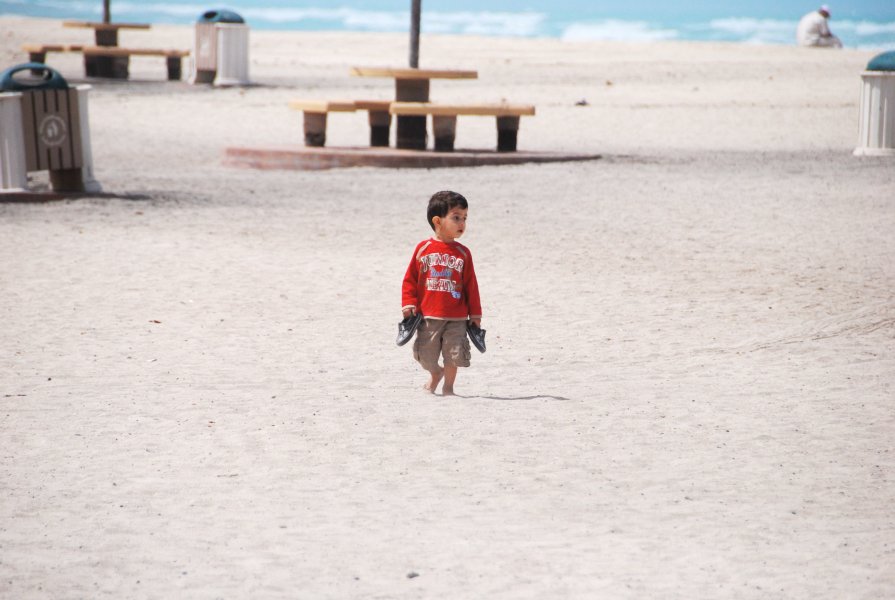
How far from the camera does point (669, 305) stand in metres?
8.10

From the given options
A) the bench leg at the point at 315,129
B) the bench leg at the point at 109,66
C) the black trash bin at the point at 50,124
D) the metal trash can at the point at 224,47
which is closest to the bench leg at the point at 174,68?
the bench leg at the point at 109,66

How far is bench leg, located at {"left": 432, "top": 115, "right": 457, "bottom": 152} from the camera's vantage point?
15236 millimetres

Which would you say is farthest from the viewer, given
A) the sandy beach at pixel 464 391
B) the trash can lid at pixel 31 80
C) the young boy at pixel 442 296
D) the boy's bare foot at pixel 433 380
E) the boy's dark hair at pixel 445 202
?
the trash can lid at pixel 31 80

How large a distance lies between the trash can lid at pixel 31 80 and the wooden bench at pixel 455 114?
3.99m

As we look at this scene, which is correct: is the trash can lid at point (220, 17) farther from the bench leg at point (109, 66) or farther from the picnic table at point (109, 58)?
the bench leg at point (109, 66)

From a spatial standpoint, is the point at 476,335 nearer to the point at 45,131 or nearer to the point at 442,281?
the point at 442,281

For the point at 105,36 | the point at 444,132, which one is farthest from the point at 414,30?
the point at 105,36

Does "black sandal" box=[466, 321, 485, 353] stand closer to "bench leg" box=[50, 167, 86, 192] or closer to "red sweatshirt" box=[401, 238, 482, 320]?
"red sweatshirt" box=[401, 238, 482, 320]

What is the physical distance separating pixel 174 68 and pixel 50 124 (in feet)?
51.7

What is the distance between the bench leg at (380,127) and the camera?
52.2 ft

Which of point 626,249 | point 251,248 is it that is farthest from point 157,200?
point 626,249

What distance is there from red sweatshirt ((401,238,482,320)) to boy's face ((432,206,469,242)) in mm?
84

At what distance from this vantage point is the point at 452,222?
5.89 meters

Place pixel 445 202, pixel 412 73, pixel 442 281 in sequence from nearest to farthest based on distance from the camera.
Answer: pixel 445 202
pixel 442 281
pixel 412 73
